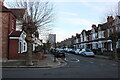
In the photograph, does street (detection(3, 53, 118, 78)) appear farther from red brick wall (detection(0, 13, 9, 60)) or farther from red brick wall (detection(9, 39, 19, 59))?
red brick wall (detection(0, 13, 9, 60))

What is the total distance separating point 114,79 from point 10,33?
17.7 meters

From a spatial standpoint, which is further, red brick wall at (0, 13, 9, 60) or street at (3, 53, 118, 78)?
red brick wall at (0, 13, 9, 60)

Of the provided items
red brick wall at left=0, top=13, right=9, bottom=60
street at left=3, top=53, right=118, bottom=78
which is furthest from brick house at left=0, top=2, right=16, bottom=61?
street at left=3, top=53, right=118, bottom=78

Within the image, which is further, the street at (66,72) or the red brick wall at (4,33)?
the red brick wall at (4,33)

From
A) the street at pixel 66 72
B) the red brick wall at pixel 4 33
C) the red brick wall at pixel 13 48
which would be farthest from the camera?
the red brick wall at pixel 13 48

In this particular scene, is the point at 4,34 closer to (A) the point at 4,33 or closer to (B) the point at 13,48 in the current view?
(A) the point at 4,33

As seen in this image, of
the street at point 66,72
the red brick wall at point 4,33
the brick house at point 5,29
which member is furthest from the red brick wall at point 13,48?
the street at point 66,72

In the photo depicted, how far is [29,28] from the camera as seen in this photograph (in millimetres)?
17359

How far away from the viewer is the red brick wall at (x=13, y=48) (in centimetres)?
2312

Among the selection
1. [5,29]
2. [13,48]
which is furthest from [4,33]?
[13,48]

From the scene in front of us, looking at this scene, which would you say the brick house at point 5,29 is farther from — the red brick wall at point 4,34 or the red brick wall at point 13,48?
the red brick wall at point 13,48

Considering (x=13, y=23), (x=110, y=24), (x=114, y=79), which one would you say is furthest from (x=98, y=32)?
(x=114, y=79)

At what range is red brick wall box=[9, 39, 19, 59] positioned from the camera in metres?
23.1

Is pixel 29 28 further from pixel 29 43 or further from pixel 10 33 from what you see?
pixel 10 33
